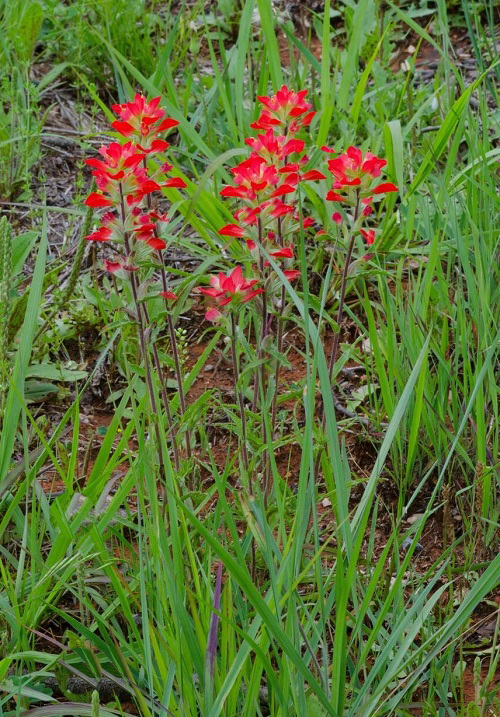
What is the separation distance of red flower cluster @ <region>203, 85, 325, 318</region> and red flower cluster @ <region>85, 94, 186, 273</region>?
0.47ft

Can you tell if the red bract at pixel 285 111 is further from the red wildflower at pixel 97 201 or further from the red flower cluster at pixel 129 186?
the red wildflower at pixel 97 201

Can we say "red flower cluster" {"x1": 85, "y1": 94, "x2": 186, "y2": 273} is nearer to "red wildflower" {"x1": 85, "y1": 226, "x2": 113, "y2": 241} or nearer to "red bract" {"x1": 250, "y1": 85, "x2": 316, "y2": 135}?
"red wildflower" {"x1": 85, "y1": 226, "x2": 113, "y2": 241}

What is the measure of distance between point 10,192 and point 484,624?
2136 mm

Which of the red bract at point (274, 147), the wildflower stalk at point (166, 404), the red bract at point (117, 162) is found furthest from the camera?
the wildflower stalk at point (166, 404)

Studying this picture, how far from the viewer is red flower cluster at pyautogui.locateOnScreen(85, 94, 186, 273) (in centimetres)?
169

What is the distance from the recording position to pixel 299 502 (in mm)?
1431

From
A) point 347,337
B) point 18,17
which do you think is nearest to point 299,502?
point 347,337

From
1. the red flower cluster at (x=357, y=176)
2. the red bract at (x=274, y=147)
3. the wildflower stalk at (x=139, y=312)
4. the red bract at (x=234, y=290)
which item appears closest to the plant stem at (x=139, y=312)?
the wildflower stalk at (x=139, y=312)

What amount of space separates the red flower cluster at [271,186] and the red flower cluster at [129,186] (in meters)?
0.14

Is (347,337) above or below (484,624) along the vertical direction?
above

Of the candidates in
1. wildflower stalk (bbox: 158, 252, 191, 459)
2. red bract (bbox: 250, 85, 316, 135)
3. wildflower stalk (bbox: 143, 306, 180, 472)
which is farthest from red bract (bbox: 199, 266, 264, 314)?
red bract (bbox: 250, 85, 316, 135)

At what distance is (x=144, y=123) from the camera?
1.82m

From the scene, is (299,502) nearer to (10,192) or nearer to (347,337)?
(347,337)

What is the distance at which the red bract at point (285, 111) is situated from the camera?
1.87 m
